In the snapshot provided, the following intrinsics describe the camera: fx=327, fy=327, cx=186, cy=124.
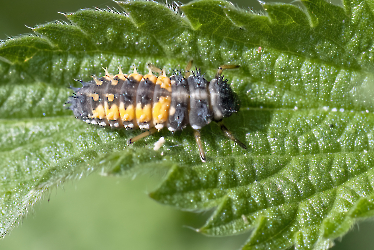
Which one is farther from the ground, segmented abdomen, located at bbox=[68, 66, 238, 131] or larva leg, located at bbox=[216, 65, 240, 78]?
larva leg, located at bbox=[216, 65, 240, 78]

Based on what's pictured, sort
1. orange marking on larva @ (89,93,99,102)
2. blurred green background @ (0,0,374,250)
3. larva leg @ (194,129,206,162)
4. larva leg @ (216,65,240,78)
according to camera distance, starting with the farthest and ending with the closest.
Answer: blurred green background @ (0,0,374,250), larva leg @ (216,65,240,78), orange marking on larva @ (89,93,99,102), larva leg @ (194,129,206,162)

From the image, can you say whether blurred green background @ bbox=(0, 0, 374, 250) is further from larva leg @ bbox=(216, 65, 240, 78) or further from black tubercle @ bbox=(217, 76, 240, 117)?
larva leg @ bbox=(216, 65, 240, 78)

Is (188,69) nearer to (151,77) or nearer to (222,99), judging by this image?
(151,77)

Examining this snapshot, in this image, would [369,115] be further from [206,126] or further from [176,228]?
[176,228]

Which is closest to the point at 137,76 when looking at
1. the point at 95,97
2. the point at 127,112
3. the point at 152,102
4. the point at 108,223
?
the point at 152,102

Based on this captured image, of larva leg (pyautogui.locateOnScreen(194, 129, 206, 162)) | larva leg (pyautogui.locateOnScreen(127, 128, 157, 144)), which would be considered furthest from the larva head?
larva leg (pyautogui.locateOnScreen(127, 128, 157, 144))

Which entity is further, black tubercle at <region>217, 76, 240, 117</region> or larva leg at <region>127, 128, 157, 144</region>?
larva leg at <region>127, 128, 157, 144</region>

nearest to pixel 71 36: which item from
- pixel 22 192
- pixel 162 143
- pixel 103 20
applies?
pixel 103 20

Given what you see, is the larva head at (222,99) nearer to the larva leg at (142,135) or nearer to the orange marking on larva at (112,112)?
the larva leg at (142,135)
